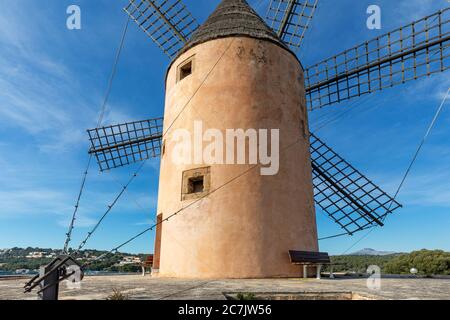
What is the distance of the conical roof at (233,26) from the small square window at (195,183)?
157 inches

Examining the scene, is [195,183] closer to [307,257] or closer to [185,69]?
[307,257]

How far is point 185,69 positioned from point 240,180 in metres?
4.53

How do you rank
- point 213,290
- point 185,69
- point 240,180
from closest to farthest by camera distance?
point 213,290 → point 240,180 → point 185,69

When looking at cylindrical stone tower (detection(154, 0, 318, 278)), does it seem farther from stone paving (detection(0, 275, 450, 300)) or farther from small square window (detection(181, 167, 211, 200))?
stone paving (detection(0, 275, 450, 300))

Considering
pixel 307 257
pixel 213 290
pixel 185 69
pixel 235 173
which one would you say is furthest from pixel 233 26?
pixel 213 290

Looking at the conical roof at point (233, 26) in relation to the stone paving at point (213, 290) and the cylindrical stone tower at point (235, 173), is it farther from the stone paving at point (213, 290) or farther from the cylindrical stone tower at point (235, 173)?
the stone paving at point (213, 290)

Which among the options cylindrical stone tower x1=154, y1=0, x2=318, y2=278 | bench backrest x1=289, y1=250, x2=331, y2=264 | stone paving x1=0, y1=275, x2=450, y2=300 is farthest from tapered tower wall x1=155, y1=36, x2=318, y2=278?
stone paving x1=0, y1=275, x2=450, y2=300

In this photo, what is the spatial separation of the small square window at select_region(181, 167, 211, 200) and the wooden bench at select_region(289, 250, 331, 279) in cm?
262

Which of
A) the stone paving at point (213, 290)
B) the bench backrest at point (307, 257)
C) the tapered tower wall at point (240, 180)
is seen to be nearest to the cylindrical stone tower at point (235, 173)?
the tapered tower wall at point (240, 180)

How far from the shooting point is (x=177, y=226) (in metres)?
8.47

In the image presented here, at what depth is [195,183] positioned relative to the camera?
894cm

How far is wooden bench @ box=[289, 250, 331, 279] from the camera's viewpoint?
7617 mm

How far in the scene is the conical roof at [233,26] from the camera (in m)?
9.50

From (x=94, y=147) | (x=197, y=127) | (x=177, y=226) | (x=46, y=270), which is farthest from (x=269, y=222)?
(x=94, y=147)
